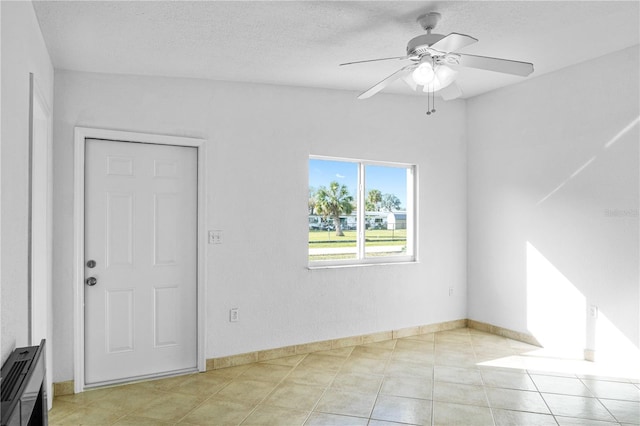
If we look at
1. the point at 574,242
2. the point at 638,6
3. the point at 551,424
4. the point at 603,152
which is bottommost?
the point at 551,424

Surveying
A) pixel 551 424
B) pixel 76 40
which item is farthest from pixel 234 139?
pixel 551 424

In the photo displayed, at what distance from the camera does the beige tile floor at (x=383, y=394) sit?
9.30 feet

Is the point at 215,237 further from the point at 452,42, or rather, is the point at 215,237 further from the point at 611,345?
the point at 611,345

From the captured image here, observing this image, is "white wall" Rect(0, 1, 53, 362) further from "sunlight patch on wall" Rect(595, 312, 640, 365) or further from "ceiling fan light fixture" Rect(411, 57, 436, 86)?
"sunlight patch on wall" Rect(595, 312, 640, 365)

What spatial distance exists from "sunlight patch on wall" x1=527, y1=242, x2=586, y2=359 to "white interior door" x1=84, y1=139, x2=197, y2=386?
328cm

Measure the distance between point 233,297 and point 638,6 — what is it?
3.63 m

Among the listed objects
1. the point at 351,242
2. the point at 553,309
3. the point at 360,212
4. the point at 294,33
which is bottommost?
the point at 553,309

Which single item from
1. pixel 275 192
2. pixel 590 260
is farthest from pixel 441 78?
pixel 590 260

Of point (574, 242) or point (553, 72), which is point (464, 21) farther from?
point (574, 242)

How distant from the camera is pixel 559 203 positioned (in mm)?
4133

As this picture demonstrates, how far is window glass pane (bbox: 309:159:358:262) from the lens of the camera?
4352mm

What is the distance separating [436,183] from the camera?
16.1ft

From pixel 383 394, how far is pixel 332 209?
1887mm

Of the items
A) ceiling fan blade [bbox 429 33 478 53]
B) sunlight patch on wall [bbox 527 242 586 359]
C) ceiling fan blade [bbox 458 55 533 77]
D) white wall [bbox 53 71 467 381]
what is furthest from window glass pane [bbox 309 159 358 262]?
ceiling fan blade [bbox 429 33 478 53]
